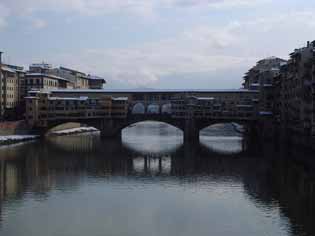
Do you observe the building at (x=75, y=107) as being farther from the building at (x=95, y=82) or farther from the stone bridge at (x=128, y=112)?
the building at (x=95, y=82)

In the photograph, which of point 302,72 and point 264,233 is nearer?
point 264,233

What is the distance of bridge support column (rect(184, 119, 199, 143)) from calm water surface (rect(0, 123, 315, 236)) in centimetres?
1975

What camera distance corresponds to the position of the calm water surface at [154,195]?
68.2ft

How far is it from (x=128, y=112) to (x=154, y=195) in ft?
140

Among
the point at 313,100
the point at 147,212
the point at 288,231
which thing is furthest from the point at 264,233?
the point at 313,100

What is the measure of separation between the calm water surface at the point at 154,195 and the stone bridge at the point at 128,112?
22.0m

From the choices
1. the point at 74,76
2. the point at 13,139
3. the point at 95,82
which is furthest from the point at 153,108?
the point at 95,82

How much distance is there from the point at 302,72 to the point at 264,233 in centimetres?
3368

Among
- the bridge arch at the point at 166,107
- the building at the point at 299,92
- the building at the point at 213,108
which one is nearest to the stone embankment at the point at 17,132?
the bridge arch at the point at 166,107

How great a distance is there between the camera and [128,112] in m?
69.6

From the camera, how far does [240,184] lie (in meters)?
30.6

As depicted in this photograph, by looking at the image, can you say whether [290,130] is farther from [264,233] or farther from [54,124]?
[264,233]

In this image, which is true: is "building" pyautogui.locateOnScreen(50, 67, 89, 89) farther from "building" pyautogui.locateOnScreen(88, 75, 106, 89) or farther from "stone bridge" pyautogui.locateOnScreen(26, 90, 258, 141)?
"stone bridge" pyautogui.locateOnScreen(26, 90, 258, 141)

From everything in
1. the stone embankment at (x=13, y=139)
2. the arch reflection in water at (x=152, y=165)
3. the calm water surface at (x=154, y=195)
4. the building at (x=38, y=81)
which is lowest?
the arch reflection in water at (x=152, y=165)
